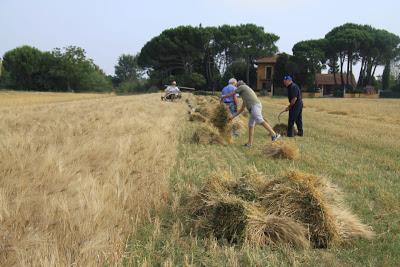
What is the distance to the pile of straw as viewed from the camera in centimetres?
400

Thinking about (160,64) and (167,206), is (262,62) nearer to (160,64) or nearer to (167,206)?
(160,64)

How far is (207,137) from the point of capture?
10.7 meters

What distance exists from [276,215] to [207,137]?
21.5 feet

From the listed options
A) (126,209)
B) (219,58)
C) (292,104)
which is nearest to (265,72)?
(219,58)

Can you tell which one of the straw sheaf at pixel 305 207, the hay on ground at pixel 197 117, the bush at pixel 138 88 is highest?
the straw sheaf at pixel 305 207

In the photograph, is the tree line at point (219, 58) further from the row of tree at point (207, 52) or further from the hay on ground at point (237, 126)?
the hay on ground at point (237, 126)

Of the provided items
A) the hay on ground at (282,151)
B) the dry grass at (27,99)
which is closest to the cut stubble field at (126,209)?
the hay on ground at (282,151)

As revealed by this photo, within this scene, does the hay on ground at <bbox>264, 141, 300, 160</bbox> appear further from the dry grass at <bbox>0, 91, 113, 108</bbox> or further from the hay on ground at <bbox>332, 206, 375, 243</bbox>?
the dry grass at <bbox>0, 91, 113, 108</bbox>

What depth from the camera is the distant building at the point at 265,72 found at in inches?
3009

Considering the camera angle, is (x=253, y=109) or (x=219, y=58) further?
(x=219, y=58)

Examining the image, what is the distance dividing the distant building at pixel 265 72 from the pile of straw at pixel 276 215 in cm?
7295

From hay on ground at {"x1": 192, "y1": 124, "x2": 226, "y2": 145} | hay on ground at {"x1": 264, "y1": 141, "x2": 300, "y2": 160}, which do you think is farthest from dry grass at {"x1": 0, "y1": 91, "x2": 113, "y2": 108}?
hay on ground at {"x1": 264, "y1": 141, "x2": 300, "y2": 160}

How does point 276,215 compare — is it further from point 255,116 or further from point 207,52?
point 207,52

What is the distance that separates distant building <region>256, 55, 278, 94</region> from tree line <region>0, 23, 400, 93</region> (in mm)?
1110
